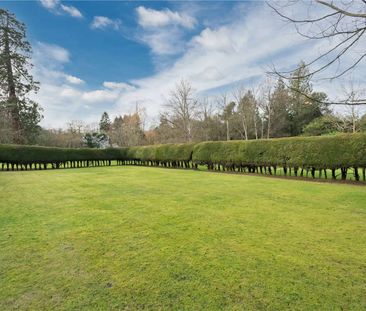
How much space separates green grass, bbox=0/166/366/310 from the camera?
71.0 inches

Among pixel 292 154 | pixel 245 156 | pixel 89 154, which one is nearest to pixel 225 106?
pixel 89 154

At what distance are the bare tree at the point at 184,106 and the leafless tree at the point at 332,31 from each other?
2747 centimetres

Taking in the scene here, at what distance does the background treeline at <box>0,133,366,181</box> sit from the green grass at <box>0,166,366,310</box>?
16.4 ft

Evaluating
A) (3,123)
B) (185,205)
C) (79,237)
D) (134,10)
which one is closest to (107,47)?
(134,10)

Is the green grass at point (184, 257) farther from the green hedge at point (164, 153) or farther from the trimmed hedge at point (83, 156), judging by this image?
the trimmed hedge at point (83, 156)

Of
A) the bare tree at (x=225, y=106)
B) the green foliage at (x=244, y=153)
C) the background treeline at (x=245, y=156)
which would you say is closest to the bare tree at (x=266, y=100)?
the bare tree at (x=225, y=106)

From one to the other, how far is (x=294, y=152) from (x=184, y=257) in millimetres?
9544

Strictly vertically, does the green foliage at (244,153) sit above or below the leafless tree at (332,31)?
below

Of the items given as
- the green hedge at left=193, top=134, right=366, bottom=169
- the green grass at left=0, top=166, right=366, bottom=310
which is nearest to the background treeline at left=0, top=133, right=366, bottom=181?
the green hedge at left=193, top=134, right=366, bottom=169

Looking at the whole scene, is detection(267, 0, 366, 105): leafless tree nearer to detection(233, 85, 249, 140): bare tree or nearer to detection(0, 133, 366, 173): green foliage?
detection(0, 133, 366, 173): green foliage

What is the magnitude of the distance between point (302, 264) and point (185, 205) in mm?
2873

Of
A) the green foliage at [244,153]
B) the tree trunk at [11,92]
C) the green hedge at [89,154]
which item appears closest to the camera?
the green foliage at [244,153]

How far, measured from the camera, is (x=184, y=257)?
98.4 inches

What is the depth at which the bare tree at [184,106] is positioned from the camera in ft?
101
